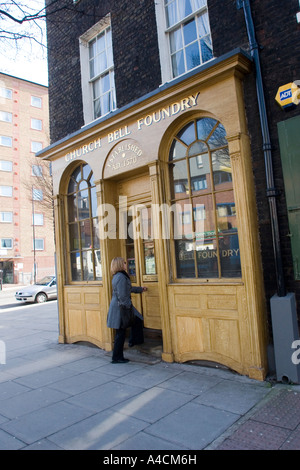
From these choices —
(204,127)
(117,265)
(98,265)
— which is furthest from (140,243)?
(204,127)

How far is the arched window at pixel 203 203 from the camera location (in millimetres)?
5055

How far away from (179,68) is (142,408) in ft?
17.3

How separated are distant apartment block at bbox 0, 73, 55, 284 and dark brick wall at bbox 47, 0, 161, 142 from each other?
28.2 metres

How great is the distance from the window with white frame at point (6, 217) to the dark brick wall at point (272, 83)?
35.5 meters

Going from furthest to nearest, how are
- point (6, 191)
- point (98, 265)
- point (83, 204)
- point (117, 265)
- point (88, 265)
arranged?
point (6, 191)
point (83, 204)
point (88, 265)
point (98, 265)
point (117, 265)

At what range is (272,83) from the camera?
4.66 meters

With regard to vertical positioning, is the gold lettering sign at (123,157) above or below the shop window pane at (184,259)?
above

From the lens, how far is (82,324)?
7.25 metres

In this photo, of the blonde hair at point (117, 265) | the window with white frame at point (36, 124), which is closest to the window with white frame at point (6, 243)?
the window with white frame at point (36, 124)

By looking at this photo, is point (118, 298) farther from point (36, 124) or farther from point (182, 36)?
point (36, 124)

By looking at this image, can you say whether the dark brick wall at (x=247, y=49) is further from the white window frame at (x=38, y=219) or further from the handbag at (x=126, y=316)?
the white window frame at (x=38, y=219)

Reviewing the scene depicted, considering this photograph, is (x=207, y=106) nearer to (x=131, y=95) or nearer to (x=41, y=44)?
(x=131, y=95)

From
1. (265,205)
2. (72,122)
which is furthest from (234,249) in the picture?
(72,122)

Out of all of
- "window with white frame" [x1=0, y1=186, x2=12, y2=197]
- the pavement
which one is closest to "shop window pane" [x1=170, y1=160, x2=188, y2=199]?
the pavement
